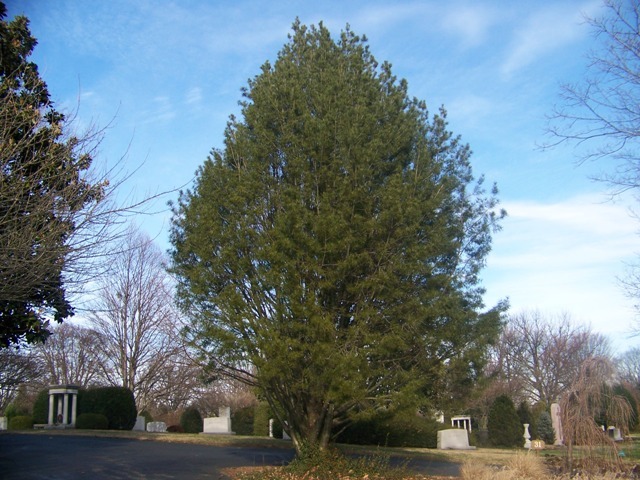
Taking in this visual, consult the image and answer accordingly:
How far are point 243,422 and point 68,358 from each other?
2067 cm

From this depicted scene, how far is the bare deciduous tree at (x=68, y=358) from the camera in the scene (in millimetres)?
43969

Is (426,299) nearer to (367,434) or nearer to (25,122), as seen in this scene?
(25,122)

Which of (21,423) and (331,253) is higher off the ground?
(331,253)

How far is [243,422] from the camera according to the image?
33.6 meters

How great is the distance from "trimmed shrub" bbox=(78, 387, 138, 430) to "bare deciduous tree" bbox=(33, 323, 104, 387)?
16057mm

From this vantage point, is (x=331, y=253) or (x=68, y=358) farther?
(x=68, y=358)

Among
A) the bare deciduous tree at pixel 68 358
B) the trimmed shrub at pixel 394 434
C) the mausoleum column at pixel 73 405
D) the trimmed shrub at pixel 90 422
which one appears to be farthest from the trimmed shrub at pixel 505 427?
the bare deciduous tree at pixel 68 358

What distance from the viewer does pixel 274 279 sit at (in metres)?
12.0

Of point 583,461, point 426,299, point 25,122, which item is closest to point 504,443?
point 583,461

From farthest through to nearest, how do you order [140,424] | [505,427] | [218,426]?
1. [505,427]
2. [140,424]
3. [218,426]

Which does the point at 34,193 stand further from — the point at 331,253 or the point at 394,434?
the point at 394,434

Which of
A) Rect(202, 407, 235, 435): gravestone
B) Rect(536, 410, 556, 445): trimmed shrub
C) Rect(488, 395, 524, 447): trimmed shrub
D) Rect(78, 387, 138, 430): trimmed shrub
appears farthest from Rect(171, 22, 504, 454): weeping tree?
Rect(536, 410, 556, 445): trimmed shrub

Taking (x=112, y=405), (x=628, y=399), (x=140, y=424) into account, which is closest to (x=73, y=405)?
(x=112, y=405)

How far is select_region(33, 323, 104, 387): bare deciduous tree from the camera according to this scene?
43969 mm
